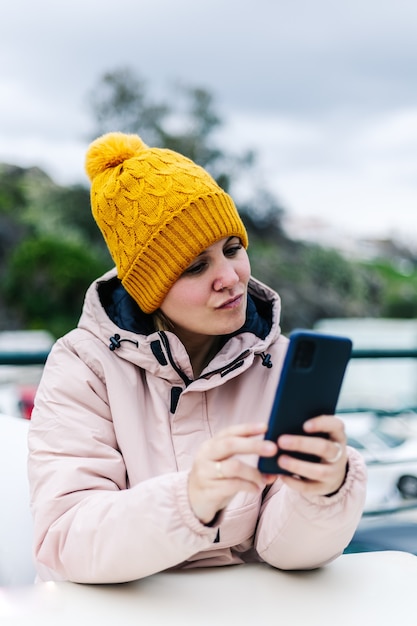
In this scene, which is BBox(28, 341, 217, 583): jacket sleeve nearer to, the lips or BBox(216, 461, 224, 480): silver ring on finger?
BBox(216, 461, 224, 480): silver ring on finger

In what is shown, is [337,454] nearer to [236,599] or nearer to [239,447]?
[239,447]

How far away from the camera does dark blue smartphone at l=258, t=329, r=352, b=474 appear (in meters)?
0.90

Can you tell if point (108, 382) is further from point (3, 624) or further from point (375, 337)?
point (375, 337)

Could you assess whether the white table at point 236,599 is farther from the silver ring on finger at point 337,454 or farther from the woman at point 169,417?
the silver ring on finger at point 337,454

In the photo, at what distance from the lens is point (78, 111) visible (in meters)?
19.4

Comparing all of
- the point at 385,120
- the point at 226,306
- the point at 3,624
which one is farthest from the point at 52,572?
the point at 385,120

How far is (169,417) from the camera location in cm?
129

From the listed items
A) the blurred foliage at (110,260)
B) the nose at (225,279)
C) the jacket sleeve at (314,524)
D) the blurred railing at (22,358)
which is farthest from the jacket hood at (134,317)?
the blurred foliage at (110,260)

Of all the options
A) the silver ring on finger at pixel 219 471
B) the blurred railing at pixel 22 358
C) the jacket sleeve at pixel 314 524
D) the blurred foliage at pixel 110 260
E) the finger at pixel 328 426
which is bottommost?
the jacket sleeve at pixel 314 524

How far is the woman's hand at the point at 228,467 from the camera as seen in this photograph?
929 mm

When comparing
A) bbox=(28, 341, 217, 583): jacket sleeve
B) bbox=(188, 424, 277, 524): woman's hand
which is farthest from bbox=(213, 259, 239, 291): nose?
bbox=(188, 424, 277, 524): woman's hand

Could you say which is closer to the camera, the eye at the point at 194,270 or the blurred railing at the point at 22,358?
the eye at the point at 194,270

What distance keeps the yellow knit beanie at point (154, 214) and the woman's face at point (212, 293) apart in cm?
2

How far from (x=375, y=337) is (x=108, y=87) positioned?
12990mm
